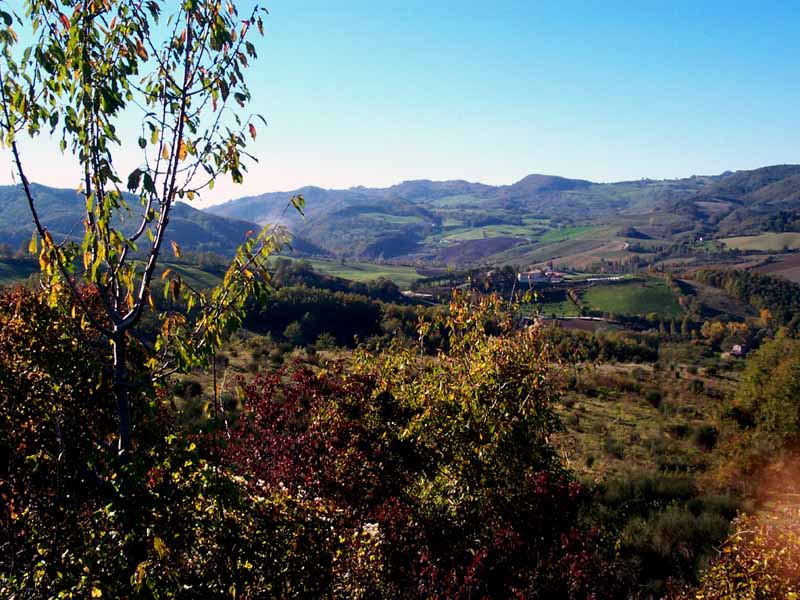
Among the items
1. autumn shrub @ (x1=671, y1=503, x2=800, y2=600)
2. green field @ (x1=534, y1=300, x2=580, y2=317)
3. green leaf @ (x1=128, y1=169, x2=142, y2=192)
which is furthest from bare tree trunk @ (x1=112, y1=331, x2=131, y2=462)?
green field @ (x1=534, y1=300, x2=580, y2=317)

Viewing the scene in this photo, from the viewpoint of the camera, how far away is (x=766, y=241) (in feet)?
577

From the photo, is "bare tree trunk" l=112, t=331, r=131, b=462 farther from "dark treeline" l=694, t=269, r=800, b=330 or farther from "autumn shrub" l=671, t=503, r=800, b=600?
"dark treeline" l=694, t=269, r=800, b=330

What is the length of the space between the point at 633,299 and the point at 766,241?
10750cm

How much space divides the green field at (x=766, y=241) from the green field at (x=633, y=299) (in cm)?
8081

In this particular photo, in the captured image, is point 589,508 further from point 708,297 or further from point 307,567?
point 708,297

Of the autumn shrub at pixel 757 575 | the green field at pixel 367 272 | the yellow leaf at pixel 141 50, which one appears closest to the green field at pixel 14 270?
the green field at pixel 367 272

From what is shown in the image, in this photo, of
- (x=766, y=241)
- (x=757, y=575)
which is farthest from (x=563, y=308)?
(x=766, y=241)

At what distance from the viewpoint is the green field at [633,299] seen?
98.8 m

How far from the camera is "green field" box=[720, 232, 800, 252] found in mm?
164788

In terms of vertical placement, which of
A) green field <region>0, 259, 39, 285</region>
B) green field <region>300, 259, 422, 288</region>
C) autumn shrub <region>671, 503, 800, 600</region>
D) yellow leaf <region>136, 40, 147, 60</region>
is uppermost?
yellow leaf <region>136, 40, 147, 60</region>

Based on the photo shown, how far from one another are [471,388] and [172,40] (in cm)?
631

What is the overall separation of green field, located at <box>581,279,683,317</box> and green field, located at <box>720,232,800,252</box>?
80813mm

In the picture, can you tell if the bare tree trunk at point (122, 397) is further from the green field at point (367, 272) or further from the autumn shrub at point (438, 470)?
the green field at point (367, 272)

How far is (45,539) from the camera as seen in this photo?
4.58m
